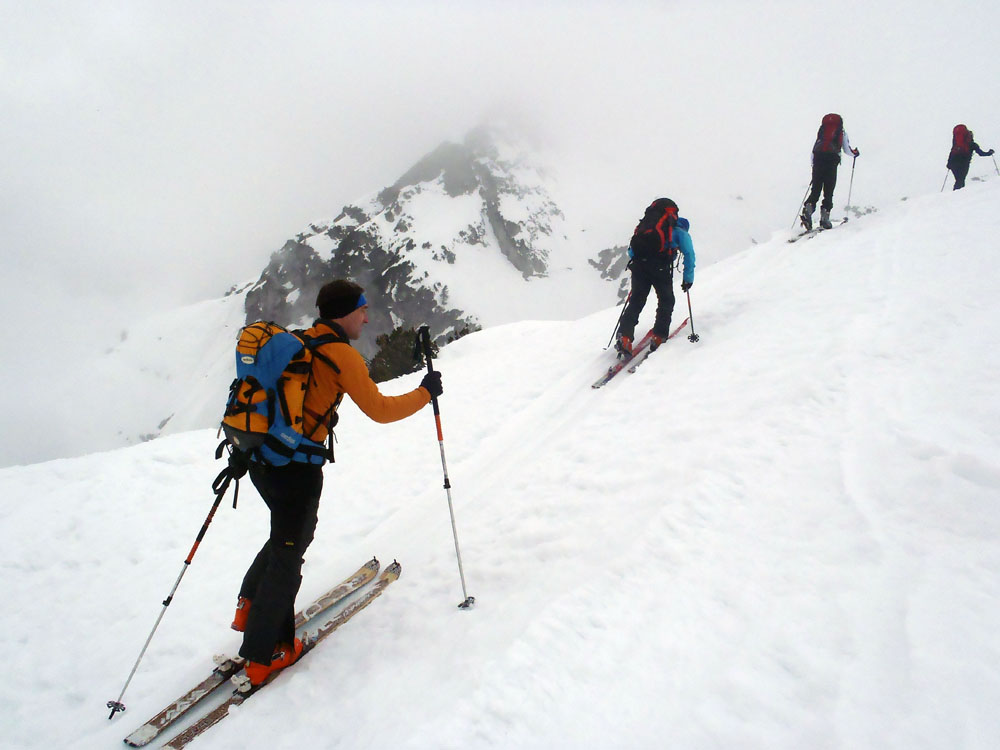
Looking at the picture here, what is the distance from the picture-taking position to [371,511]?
7039 millimetres

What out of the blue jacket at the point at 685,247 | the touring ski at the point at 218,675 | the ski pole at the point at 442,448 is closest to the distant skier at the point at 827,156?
the blue jacket at the point at 685,247

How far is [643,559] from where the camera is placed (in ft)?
11.8

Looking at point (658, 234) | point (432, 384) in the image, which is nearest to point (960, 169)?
point (658, 234)

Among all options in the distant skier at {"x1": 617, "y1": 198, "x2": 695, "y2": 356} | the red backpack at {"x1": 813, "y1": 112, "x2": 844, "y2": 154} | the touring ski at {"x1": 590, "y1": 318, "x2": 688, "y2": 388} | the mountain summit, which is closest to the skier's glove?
the touring ski at {"x1": 590, "y1": 318, "x2": 688, "y2": 388}

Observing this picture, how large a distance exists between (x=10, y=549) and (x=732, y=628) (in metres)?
8.52

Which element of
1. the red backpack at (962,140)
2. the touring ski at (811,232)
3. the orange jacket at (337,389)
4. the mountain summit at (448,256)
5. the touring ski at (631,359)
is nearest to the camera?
the orange jacket at (337,389)

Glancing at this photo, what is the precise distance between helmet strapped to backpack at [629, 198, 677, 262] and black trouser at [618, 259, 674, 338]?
167 mm

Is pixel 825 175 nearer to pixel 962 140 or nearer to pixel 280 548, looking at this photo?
pixel 962 140

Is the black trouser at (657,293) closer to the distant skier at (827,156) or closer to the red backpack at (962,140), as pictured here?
the distant skier at (827,156)

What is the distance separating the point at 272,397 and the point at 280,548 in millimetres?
1129

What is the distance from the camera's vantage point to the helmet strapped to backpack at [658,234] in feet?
27.2

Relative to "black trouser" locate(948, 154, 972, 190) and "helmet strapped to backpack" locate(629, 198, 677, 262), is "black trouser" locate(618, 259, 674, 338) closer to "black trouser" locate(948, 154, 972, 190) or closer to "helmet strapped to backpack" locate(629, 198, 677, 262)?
"helmet strapped to backpack" locate(629, 198, 677, 262)

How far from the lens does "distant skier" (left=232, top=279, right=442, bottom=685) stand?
3.46 meters

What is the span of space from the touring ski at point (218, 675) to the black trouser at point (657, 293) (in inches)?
243
